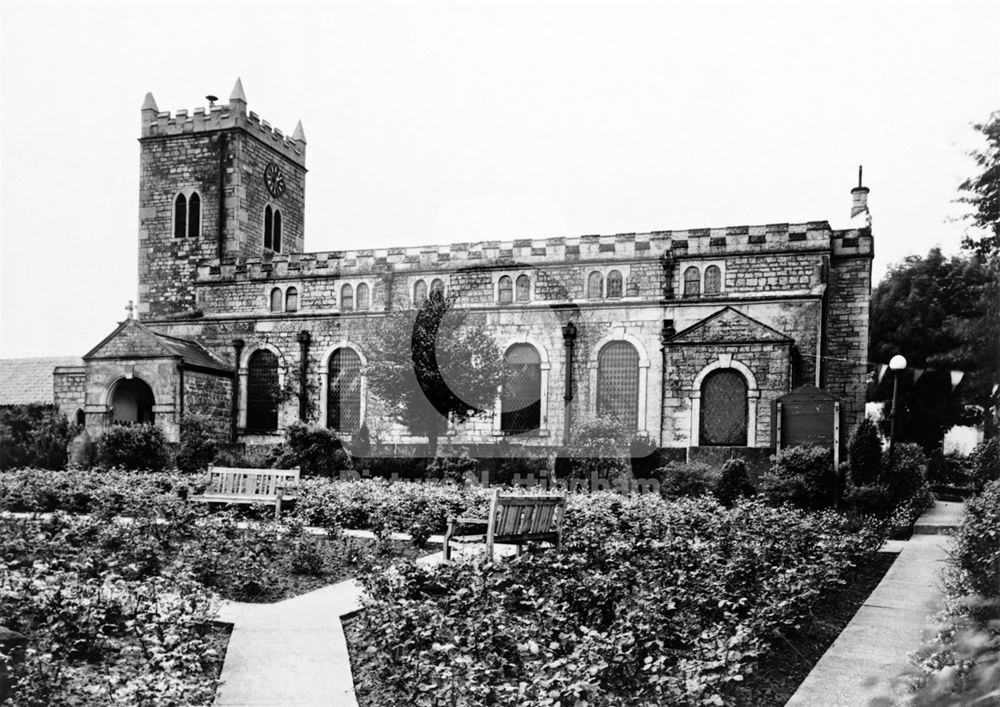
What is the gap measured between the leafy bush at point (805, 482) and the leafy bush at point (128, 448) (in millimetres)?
15168

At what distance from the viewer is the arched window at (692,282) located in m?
24.7

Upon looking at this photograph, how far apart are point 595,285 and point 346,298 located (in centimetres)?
885

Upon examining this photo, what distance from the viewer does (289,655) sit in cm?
603

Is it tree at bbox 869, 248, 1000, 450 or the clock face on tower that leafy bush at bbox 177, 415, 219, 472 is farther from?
tree at bbox 869, 248, 1000, 450

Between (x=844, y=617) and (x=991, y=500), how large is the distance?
2282mm

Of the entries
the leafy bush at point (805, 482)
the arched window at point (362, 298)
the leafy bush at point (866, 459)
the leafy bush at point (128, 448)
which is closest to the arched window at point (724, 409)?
the leafy bush at point (866, 459)

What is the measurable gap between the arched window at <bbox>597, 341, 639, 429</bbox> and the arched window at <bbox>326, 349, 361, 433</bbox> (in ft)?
27.0

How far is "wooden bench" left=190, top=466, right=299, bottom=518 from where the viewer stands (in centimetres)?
1351


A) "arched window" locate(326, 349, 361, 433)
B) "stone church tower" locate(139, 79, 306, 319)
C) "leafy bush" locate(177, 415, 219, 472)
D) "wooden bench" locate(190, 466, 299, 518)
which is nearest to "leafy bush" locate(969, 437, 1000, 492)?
"wooden bench" locate(190, 466, 299, 518)

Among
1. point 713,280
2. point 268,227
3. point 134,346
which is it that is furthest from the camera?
point 268,227

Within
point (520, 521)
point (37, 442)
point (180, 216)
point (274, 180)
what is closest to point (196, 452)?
point (37, 442)

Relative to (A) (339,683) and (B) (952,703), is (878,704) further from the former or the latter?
(A) (339,683)

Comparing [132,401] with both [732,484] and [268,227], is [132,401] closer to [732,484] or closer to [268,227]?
[268,227]

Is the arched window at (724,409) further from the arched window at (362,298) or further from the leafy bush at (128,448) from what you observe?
the leafy bush at (128,448)
